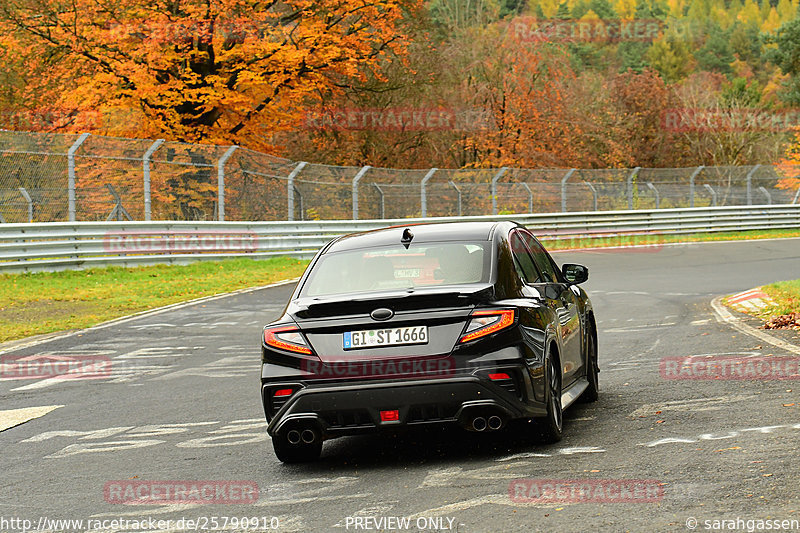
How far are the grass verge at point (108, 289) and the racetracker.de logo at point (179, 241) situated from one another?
43 cm

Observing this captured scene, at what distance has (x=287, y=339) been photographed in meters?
6.66

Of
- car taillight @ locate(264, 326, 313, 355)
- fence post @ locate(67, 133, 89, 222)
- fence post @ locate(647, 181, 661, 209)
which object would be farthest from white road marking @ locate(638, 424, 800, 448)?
fence post @ locate(647, 181, 661, 209)

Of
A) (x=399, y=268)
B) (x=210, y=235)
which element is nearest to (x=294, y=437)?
(x=399, y=268)

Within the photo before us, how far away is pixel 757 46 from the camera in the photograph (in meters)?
122

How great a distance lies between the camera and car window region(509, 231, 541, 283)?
24.4 feet

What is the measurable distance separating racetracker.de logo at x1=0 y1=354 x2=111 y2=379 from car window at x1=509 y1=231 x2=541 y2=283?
5249mm

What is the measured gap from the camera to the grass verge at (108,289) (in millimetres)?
16109

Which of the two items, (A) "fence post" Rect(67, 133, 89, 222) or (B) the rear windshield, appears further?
(A) "fence post" Rect(67, 133, 89, 222)

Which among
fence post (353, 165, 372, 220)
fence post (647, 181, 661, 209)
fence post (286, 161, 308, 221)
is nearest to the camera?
fence post (286, 161, 308, 221)

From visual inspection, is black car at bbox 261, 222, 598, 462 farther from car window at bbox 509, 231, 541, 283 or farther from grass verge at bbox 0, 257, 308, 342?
grass verge at bbox 0, 257, 308, 342

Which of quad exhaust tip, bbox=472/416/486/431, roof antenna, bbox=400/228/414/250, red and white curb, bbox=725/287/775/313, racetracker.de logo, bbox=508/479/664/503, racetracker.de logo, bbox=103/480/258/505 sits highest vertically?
roof antenna, bbox=400/228/414/250

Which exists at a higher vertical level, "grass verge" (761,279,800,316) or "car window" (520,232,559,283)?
"car window" (520,232,559,283)

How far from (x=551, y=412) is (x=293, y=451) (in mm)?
1634

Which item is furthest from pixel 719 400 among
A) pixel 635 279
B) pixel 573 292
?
pixel 635 279
